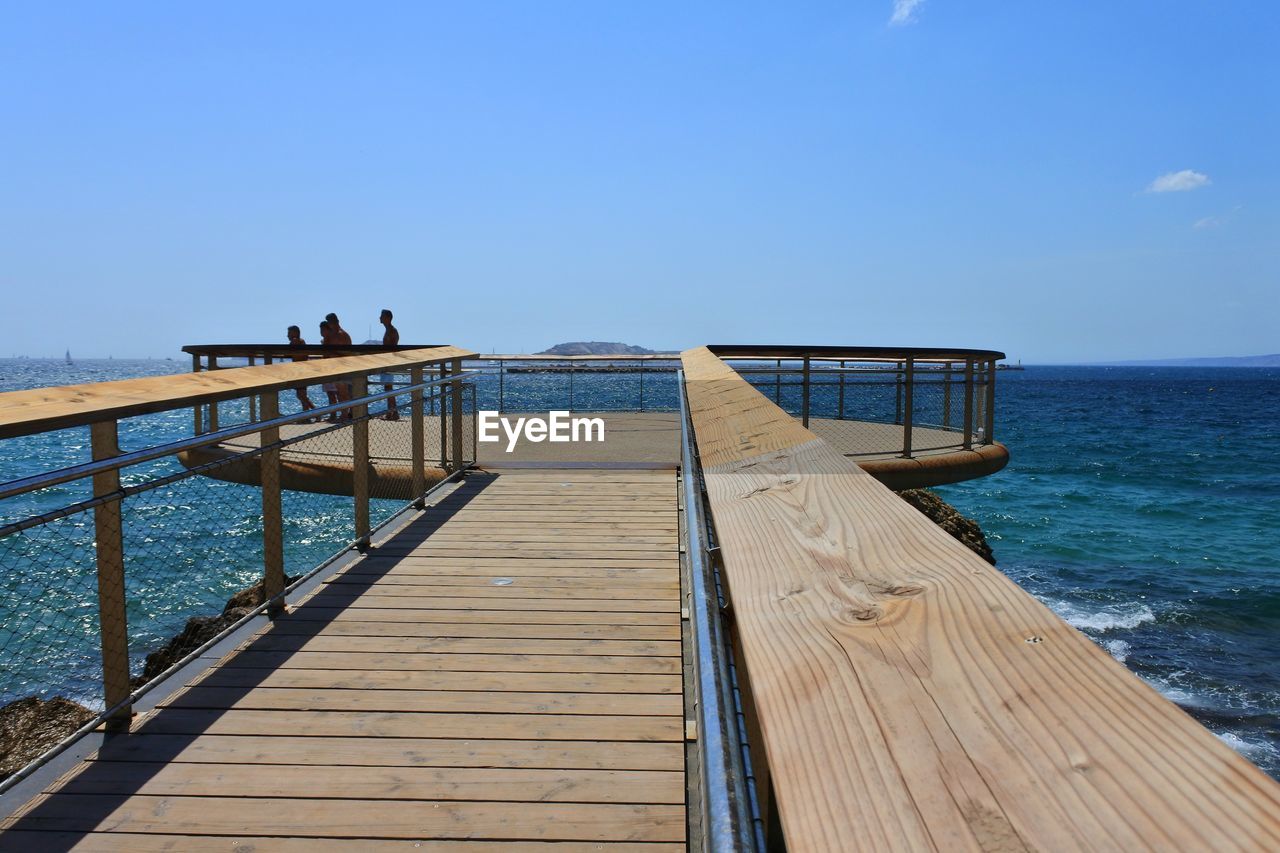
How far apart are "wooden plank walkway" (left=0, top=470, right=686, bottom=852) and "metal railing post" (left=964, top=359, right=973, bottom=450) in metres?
5.17

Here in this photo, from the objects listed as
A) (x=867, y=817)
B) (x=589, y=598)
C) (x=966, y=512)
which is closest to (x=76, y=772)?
(x=589, y=598)

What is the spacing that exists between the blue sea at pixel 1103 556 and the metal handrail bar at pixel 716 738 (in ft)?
8.72

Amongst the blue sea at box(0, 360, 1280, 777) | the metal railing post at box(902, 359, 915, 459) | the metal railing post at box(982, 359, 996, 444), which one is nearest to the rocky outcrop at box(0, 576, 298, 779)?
the blue sea at box(0, 360, 1280, 777)

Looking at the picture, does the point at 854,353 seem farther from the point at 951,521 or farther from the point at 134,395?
the point at 134,395

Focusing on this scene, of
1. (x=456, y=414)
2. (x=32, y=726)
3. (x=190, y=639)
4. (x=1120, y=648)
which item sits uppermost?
(x=456, y=414)

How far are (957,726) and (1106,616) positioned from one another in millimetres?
13937

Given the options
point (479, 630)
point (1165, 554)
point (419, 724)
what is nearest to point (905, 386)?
point (479, 630)

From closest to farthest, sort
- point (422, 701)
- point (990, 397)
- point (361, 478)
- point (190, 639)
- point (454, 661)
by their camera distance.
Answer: point (422, 701) → point (454, 661) → point (361, 478) → point (190, 639) → point (990, 397)

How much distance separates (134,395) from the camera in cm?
313

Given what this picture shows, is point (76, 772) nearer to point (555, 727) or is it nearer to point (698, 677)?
point (555, 727)

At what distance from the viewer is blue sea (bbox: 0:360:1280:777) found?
9.72 metres

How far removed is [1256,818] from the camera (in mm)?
559

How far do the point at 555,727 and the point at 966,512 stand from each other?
2038 centimetres

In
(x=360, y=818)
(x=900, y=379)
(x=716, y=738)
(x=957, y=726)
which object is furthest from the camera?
(x=900, y=379)
